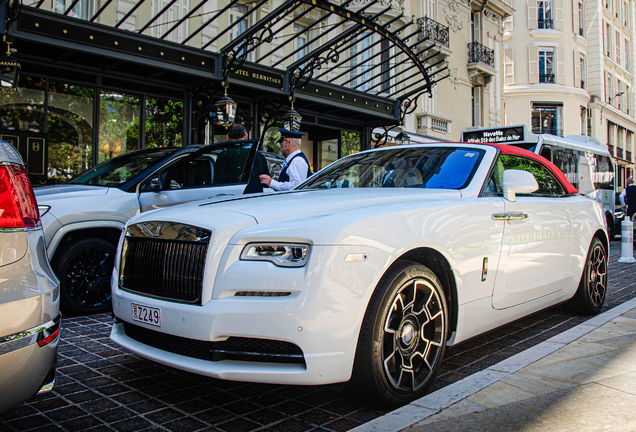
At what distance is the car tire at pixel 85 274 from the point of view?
16.0 feet

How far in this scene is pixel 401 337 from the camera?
287cm

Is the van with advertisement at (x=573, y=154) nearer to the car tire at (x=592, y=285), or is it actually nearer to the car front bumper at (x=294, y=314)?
the car tire at (x=592, y=285)

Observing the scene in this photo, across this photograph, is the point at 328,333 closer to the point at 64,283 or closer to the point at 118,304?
the point at 118,304

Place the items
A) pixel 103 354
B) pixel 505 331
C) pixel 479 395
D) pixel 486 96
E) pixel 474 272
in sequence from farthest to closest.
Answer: pixel 486 96
pixel 505 331
pixel 103 354
pixel 474 272
pixel 479 395

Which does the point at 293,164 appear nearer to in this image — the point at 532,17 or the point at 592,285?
the point at 592,285

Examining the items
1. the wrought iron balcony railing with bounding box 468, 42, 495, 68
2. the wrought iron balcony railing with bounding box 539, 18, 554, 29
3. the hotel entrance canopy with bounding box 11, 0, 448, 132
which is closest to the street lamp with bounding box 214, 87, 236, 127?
the hotel entrance canopy with bounding box 11, 0, 448, 132

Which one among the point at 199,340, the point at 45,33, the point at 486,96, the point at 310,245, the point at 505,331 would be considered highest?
the point at 486,96

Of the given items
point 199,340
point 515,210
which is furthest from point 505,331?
point 199,340

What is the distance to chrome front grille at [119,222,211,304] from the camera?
271cm

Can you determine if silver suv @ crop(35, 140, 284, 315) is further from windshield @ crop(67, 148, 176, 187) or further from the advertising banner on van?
the advertising banner on van

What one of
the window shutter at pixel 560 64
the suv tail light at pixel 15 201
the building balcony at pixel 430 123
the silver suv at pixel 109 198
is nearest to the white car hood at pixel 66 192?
the silver suv at pixel 109 198

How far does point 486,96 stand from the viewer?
2761cm

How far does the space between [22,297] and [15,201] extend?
414mm

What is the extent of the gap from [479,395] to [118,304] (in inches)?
85.0
